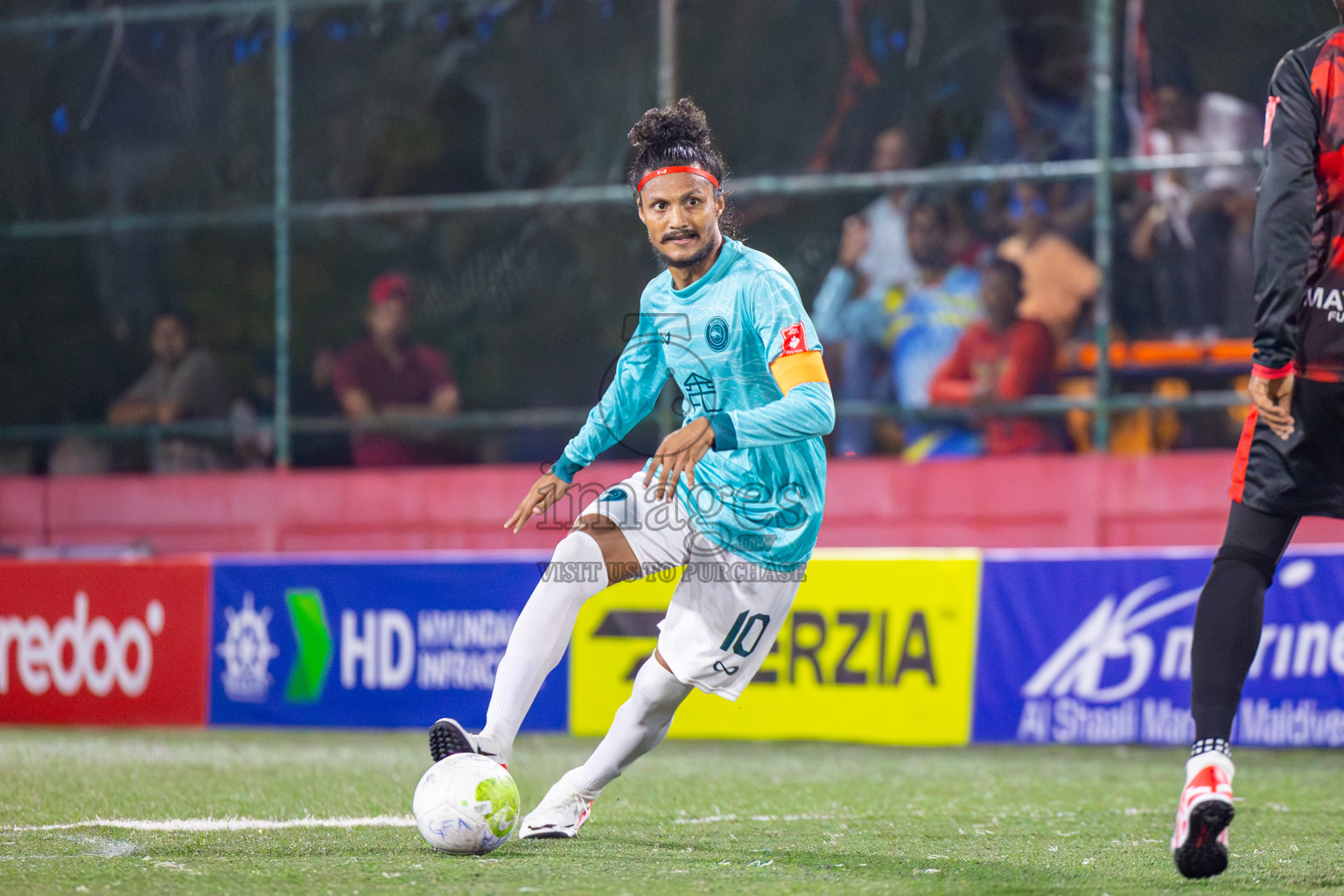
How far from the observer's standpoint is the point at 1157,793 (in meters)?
6.04

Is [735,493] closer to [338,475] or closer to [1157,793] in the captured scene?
[1157,793]

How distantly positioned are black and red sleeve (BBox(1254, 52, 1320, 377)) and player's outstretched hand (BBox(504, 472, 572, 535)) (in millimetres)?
1788

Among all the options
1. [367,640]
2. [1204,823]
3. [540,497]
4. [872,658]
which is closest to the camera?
[1204,823]

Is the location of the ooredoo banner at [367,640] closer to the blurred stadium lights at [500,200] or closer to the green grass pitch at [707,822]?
the green grass pitch at [707,822]

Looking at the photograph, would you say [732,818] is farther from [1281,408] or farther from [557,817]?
[1281,408]

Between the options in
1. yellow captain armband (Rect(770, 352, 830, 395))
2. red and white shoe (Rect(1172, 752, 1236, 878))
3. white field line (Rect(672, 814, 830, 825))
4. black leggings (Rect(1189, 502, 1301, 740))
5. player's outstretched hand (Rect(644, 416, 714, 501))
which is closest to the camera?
red and white shoe (Rect(1172, 752, 1236, 878))

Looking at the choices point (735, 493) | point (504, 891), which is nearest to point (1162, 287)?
point (735, 493)

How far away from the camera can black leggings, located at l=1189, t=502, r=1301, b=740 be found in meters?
3.55

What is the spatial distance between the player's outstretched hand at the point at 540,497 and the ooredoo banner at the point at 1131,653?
429 cm

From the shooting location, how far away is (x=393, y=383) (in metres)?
12.1

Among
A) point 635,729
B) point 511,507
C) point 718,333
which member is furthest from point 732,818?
point 511,507

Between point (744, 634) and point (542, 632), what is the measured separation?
54 centimetres

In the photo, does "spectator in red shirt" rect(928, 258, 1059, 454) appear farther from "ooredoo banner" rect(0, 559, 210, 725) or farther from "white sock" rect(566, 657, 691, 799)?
"white sock" rect(566, 657, 691, 799)

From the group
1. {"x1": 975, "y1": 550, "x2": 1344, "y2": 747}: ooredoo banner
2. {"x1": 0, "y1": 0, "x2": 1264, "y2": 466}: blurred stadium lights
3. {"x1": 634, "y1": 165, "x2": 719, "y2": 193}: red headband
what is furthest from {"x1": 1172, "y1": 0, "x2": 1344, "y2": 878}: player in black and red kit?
{"x1": 0, "y1": 0, "x2": 1264, "y2": 466}: blurred stadium lights
